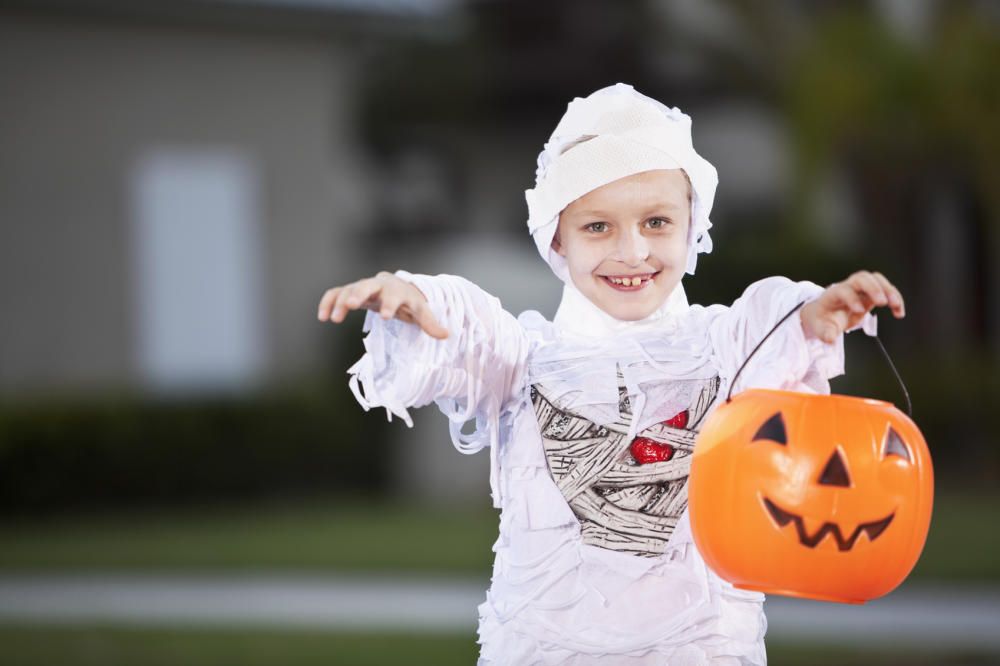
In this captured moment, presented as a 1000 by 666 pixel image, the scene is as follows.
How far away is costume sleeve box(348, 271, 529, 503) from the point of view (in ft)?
8.70

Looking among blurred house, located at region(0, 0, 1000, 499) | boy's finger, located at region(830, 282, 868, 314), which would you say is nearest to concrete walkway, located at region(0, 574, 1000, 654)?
blurred house, located at region(0, 0, 1000, 499)

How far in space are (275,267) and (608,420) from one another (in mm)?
11278

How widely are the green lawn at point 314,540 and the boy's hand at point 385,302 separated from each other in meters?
6.78

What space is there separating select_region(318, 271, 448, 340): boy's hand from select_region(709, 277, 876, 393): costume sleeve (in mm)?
559

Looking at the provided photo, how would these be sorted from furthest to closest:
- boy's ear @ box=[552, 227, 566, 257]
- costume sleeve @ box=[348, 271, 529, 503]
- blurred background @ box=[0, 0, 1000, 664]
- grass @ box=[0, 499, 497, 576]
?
blurred background @ box=[0, 0, 1000, 664]
grass @ box=[0, 499, 497, 576]
boy's ear @ box=[552, 227, 566, 257]
costume sleeve @ box=[348, 271, 529, 503]

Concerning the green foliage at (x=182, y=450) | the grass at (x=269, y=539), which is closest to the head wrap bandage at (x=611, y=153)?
the grass at (x=269, y=539)

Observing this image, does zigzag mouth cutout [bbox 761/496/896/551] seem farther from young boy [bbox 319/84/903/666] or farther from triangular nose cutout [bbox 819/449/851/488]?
young boy [bbox 319/84/903/666]

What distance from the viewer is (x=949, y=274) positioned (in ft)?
50.5

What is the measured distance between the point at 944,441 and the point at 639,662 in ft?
38.3

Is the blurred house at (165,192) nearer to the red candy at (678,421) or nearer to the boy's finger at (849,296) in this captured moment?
the red candy at (678,421)

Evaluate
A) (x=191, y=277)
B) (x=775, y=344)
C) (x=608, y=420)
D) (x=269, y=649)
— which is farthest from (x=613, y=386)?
(x=191, y=277)

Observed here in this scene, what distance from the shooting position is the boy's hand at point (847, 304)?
2.58 m

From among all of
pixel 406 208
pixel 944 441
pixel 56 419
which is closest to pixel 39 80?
pixel 56 419

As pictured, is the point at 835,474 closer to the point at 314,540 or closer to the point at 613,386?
the point at 613,386
